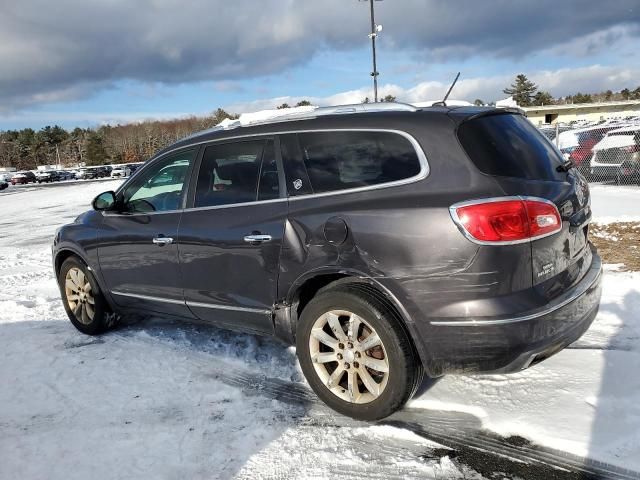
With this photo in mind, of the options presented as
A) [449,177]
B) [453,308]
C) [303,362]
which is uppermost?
→ [449,177]

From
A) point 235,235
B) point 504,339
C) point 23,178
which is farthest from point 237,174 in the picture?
point 23,178

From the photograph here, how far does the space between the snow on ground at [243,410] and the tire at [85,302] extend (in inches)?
8.4

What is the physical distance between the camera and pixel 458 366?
286 centimetres

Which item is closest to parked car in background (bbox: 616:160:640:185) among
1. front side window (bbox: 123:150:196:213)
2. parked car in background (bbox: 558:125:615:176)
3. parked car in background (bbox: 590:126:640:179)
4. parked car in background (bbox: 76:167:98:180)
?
parked car in background (bbox: 590:126:640:179)

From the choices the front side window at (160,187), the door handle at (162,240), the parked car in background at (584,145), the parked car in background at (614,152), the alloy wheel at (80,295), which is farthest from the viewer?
the parked car in background at (584,145)

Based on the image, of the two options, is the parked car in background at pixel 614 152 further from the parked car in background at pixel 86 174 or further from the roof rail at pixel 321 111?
the parked car in background at pixel 86 174

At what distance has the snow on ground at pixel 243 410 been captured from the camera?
2.81 m

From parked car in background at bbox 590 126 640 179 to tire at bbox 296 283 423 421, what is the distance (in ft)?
42.3

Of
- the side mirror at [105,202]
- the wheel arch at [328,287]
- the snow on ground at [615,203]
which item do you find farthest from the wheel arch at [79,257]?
the snow on ground at [615,203]

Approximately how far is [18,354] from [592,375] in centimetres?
454

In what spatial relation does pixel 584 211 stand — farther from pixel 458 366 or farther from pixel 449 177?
pixel 458 366

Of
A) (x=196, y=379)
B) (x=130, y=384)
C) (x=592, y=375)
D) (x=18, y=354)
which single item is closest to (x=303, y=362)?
(x=196, y=379)

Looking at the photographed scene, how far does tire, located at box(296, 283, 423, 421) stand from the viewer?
2982 mm

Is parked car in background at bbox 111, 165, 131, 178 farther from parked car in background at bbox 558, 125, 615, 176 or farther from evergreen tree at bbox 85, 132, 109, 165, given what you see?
parked car in background at bbox 558, 125, 615, 176
